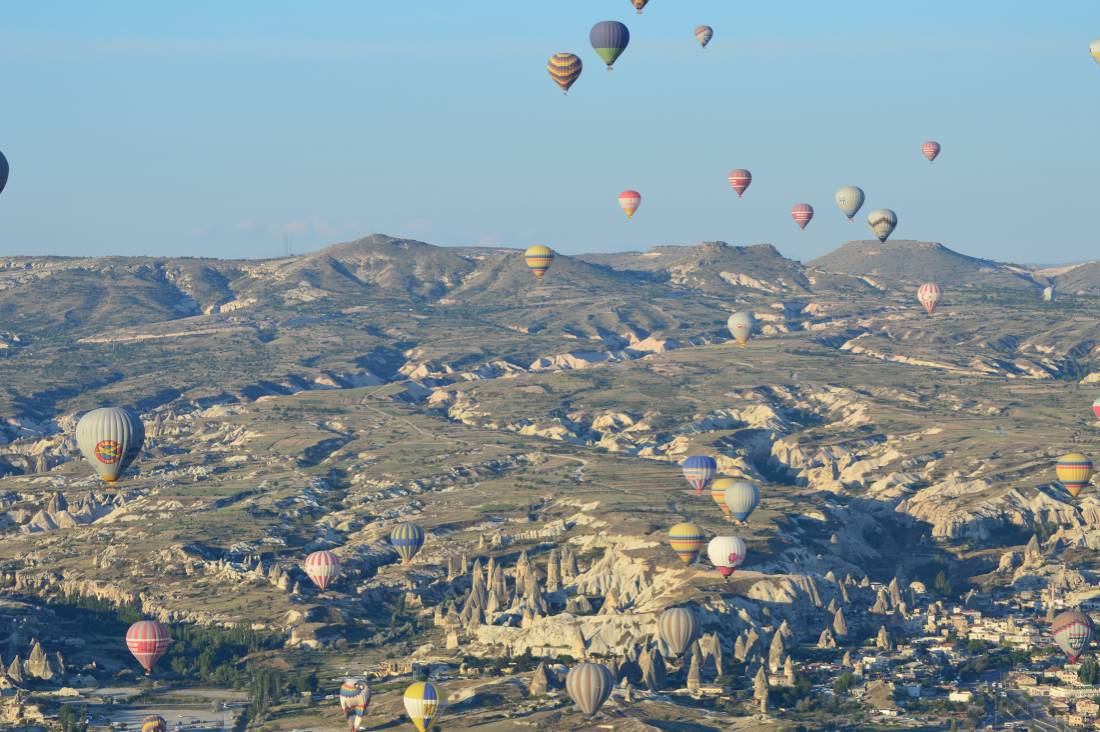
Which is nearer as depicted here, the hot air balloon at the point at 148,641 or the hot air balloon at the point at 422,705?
the hot air balloon at the point at 422,705

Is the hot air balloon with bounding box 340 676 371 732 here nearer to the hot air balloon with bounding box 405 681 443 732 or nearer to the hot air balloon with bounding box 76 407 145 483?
the hot air balloon with bounding box 405 681 443 732

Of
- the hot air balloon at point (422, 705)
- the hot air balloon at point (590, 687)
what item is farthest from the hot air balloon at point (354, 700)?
the hot air balloon at point (590, 687)

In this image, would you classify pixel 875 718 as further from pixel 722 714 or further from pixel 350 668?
pixel 350 668

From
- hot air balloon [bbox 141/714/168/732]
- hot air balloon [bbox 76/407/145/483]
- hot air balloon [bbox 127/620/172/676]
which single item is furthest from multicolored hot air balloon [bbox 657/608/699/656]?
hot air balloon [bbox 76/407/145/483]

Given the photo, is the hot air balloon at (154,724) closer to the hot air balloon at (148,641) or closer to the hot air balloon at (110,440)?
the hot air balloon at (110,440)

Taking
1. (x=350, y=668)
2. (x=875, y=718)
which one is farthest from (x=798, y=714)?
(x=350, y=668)

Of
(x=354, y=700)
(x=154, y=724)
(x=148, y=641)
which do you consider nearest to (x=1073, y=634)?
(x=354, y=700)
